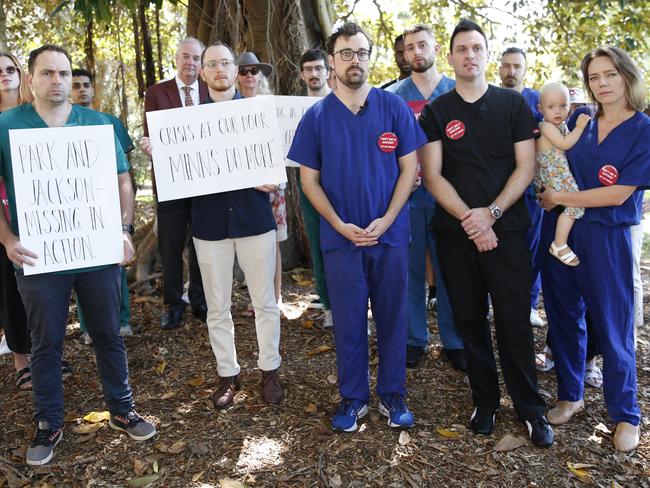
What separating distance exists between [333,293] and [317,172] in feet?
2.27

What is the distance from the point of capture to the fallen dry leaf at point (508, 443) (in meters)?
3.18

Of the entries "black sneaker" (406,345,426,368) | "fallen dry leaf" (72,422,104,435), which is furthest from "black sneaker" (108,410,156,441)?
"black sneaker" (406,345,426,368)

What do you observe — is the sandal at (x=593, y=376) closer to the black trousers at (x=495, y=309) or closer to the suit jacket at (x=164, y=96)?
the black trousers at (x=495, y=309)

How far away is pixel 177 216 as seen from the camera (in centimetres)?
478

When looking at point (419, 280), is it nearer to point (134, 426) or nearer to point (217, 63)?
point (217, 63)

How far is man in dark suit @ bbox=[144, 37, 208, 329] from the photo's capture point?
4.59 m

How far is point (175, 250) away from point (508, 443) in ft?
9.74

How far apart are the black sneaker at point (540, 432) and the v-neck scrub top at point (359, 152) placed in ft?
4.06

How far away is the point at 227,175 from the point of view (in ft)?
11.9

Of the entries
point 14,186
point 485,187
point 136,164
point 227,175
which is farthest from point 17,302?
point 136,164

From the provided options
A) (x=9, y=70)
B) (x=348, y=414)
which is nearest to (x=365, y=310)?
(x=348, y=414)

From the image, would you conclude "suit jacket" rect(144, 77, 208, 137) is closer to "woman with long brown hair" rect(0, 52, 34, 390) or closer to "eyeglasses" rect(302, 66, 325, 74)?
"eyeglasses" rect(302, 66, 325, 74)

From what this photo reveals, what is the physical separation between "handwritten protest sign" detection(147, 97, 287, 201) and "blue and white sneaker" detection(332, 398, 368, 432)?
1430mm

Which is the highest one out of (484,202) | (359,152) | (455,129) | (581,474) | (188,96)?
(188,96)
